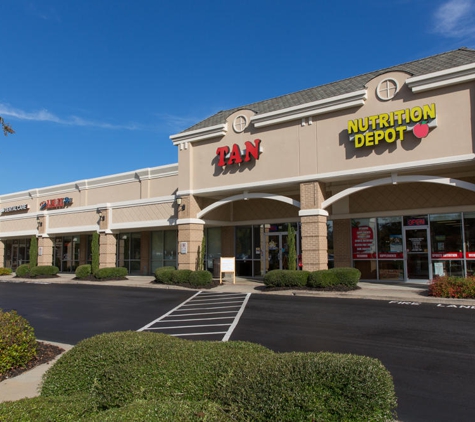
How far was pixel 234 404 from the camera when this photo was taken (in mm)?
3617

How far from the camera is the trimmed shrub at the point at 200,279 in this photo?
20.1m

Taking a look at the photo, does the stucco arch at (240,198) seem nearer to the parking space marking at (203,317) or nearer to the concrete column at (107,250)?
the parking space marking at (203,317)

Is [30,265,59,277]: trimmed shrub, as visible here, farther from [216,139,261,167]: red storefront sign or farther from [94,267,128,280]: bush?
[216,139,261,167]: red storefront sign

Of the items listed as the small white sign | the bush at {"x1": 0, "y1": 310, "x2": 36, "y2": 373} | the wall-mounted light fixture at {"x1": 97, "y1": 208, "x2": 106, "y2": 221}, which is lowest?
the bush at {"x1": 0, "y1": 310, "x2": 36, "y2": 373}

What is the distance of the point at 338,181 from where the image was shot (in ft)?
64.4

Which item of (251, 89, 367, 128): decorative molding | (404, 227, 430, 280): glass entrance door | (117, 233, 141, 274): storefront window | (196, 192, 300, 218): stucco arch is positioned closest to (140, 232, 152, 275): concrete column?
(117, 233, 141, 274): storefront window

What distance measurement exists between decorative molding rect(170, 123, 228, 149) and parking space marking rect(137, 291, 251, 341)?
869cm

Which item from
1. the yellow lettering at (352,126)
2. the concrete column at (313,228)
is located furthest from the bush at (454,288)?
the yellow lettering at (352,126)

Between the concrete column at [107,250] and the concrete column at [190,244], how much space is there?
699 cm

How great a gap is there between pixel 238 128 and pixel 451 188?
10.0m

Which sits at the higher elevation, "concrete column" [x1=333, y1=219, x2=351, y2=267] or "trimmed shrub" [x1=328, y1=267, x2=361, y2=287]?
"concrete column" [x1=333, y1=219, x2=351, y2=267]

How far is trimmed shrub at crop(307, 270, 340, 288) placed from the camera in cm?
1694

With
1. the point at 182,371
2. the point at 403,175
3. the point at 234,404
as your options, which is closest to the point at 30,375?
the point at 182,371

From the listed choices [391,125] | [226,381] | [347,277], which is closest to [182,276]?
[347,277]
